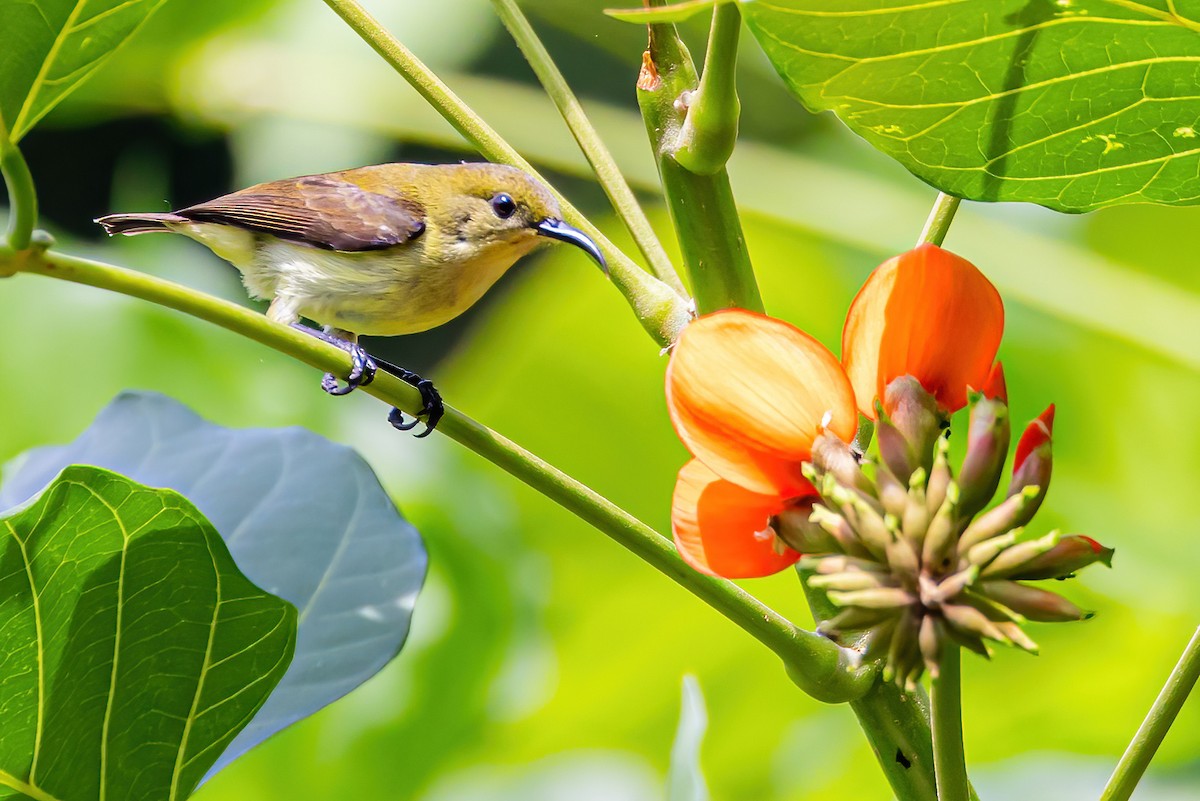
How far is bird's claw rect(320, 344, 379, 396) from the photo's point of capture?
1.31 meters

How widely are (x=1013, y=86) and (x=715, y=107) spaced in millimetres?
273

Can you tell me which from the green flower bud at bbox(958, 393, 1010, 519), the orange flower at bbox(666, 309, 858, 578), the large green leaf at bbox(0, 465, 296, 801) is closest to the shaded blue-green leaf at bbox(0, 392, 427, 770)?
the large green leaf at bbox(0, 465, 296, 801)

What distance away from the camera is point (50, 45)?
1230 millimetres

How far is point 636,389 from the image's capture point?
10.4 ft

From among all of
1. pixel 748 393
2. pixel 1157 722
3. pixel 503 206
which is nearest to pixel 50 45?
pixel 748 393

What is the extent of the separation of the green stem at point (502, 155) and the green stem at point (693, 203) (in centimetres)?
6

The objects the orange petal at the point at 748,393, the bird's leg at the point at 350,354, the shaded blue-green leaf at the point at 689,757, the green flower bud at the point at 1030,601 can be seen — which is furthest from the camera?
the shaded blue-green leaf at the point at 689,757

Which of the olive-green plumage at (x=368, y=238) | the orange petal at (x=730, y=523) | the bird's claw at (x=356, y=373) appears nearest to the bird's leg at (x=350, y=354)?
the bird's claw at (x=356, y=373)

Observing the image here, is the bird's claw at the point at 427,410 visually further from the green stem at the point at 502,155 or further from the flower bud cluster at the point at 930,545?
the flower bud cluster at the point at 930,545

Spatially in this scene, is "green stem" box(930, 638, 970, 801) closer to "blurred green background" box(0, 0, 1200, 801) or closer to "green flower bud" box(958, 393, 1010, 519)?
"green flower bud" box(958, 393, 1010, 519)

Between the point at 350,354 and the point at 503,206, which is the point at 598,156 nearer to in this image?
the point at 350,354

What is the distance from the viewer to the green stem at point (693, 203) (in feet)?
4.21

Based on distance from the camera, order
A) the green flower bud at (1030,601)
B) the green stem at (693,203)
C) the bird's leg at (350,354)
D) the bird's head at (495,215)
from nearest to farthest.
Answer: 1. the green flower bud at (1030,601)
2. the green stem at (693,203)
3. the bird's leg at (350,354)
4. the bird's head at (495,215)

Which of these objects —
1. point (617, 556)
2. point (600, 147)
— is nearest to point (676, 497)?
point (600, 147)
